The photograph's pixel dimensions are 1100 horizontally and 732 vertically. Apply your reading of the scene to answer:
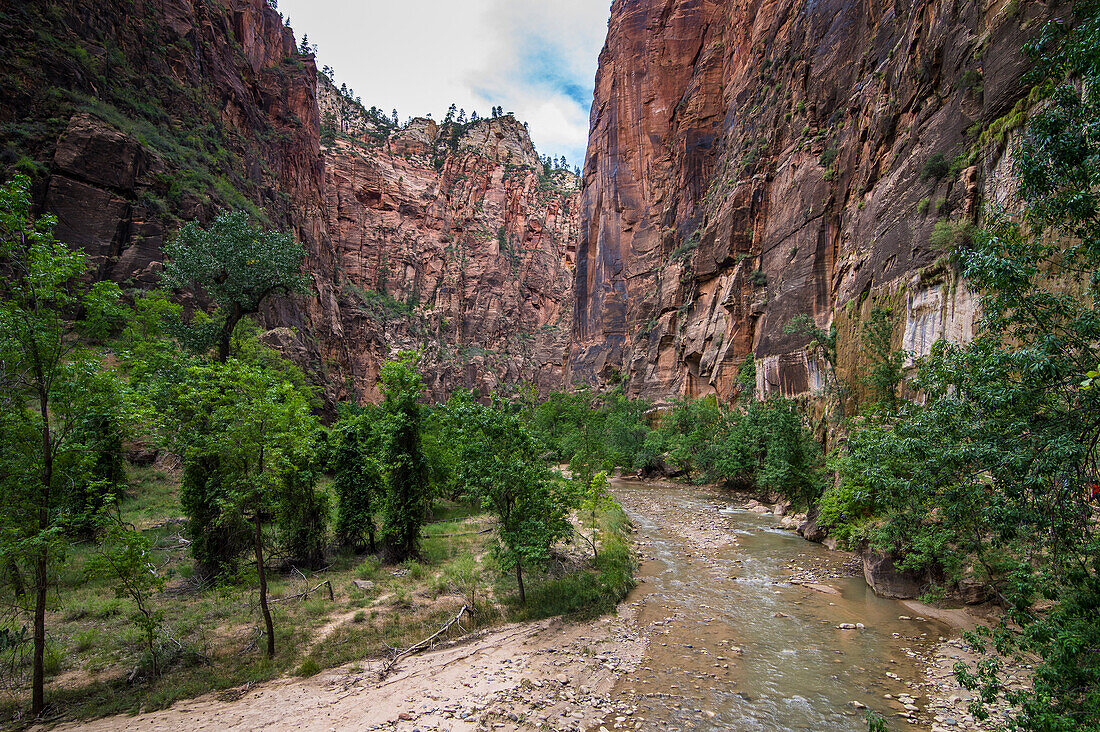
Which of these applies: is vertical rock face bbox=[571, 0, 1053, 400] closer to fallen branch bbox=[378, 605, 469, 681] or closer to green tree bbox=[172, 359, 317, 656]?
fallen branch bbox=[378, 605, 469, 681]

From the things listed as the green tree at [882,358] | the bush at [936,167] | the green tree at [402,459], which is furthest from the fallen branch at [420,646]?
the bush at [936,167]

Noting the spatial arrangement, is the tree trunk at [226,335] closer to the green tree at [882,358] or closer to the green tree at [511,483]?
the green tree at [511,483]

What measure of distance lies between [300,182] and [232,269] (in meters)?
40.5

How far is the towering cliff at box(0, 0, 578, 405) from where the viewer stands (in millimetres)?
25969

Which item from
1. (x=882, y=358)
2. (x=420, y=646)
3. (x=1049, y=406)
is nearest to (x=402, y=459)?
(x=420, y=646)

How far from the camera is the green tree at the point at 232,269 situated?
2050 centimetres

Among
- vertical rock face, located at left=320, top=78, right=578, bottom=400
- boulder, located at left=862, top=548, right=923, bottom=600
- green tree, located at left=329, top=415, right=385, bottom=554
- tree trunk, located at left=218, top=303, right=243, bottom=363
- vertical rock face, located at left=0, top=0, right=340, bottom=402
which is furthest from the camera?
vertical rock face, located at left=320, top=78, right=578, bottom=400

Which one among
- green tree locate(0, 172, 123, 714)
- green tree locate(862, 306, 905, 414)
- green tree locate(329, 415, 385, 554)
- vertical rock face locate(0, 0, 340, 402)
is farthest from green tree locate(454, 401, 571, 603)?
vertical rock face locate(0, 0, 340, 402)

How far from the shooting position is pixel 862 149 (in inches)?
1034

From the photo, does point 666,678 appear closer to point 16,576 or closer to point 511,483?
point 511,483

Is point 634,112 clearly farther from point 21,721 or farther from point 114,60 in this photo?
point 21,721

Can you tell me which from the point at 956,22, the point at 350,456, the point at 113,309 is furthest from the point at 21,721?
the point at 956,22

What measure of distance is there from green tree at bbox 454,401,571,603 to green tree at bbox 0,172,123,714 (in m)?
6.36

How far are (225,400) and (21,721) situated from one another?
5.06 metres
